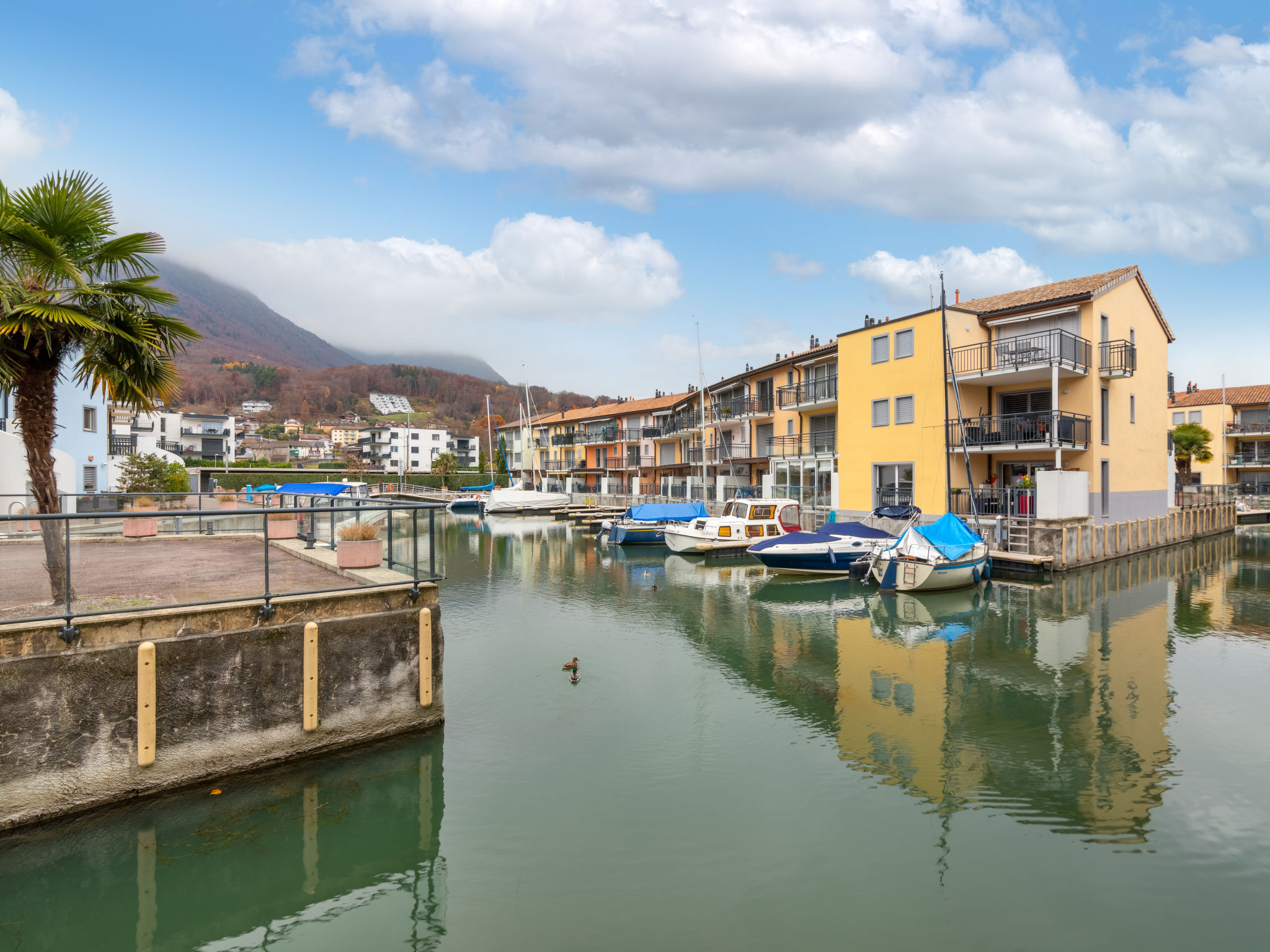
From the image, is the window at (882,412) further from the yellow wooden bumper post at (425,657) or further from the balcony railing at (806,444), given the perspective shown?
the yellow wooden bumper post at (425,657)

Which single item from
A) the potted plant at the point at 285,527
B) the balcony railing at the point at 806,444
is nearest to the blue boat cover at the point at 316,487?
the balcony railing at the point at 806,444

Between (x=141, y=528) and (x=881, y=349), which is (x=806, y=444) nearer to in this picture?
(x=881, y=349)

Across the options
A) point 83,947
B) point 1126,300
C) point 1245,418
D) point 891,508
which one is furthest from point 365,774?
point 1245,418

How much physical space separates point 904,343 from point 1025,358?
16.9 feet

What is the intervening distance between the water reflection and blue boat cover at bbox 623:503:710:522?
108ft

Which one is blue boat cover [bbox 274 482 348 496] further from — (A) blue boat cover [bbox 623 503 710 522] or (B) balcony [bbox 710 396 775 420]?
(B) balcony [bbox 710 396 775 420]

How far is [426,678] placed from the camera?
10.5m

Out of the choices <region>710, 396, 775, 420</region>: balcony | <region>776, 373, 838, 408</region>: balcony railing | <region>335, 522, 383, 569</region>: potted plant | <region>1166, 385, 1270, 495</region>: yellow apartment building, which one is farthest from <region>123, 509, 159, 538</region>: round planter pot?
<region>1166, 385, 1270, 495</region>: yellow apartment building

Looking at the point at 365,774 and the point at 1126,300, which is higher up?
the point at 1126,300

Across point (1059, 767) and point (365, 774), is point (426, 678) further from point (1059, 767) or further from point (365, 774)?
point (1059, 767)

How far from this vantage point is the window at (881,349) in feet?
112

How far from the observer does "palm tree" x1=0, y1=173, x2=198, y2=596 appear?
8641 millimetres

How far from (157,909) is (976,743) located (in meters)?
11.1

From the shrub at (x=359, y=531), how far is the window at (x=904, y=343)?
28.2 metres
